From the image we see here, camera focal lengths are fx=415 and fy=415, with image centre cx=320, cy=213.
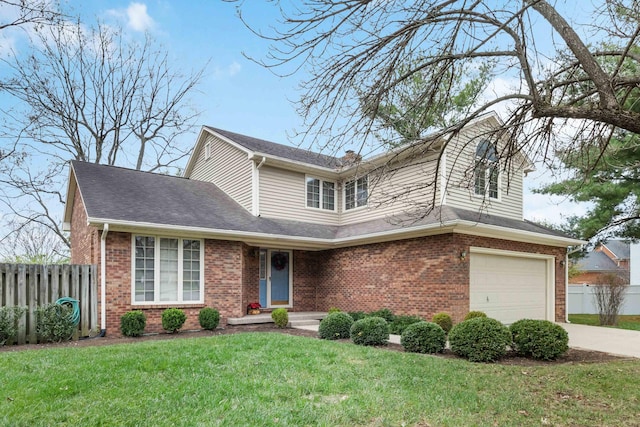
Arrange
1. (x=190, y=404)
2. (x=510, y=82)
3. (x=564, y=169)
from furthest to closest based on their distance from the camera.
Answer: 1. (x=564, y=169)
2. (x=510, y=82)
3. (x=190, y=404)

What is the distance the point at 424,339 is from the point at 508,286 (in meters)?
6.10

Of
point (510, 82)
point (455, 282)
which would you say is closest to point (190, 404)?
point (510, 82)

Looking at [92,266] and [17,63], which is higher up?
[17,63]

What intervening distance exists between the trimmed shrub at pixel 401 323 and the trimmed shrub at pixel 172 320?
17.6 ft

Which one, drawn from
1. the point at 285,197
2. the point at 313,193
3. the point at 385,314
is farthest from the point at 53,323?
the point at 313,193

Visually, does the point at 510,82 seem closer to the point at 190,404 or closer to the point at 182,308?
the point at 190,404

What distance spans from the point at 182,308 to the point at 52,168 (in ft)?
42.6

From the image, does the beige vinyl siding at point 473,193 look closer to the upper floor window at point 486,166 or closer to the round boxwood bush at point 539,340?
the upper floor window at point 486,166

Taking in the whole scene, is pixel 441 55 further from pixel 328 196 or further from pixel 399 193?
pixel 328 196

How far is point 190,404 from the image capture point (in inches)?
165

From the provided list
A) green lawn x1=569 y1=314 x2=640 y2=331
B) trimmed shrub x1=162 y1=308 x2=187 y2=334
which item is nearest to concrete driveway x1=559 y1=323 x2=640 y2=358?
green lawn x1=569 y1=314 x2=640 y2=331

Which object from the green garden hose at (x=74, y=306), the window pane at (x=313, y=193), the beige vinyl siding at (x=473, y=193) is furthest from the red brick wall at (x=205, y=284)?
the beige vinyl siding at (x=473, y=193)

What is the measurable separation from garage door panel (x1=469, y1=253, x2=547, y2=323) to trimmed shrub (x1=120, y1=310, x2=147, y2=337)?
329 inches

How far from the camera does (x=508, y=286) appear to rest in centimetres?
1253
